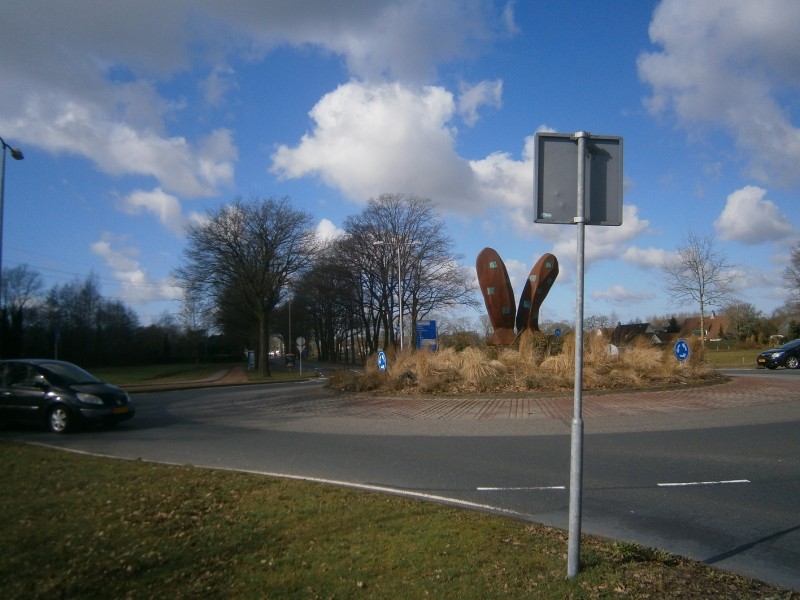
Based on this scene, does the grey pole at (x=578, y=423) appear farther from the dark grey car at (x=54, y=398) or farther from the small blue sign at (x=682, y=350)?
the small blue sign at (x=682, y=350)

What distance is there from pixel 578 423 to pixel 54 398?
12240 mm

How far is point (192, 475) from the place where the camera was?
25.8ft

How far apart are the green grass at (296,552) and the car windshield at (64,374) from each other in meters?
7.57

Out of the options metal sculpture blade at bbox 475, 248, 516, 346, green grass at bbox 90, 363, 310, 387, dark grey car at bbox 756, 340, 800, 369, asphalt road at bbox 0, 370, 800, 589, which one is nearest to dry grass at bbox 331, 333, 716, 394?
asphalt road at bbox 0, 370, 800, 589

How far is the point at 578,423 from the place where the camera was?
4.56 metres

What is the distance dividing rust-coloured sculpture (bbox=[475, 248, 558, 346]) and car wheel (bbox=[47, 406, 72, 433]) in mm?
16573

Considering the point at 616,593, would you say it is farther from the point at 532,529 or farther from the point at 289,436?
the point at 289,436

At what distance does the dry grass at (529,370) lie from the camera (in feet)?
61.3

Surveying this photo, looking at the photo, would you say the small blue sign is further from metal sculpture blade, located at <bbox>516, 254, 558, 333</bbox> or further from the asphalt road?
metal sculpture blade, located at <bbox>516, 254, 558, 333</bbox>

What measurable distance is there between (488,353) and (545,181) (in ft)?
57.8

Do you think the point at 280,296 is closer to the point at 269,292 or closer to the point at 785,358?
the point at 269,292

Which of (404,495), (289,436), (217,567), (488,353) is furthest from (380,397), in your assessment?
(217,567)

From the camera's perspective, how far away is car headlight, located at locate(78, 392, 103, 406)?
1337 centimetres

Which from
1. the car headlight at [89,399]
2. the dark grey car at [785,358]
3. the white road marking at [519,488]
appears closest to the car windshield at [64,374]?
the car headlight at [89,399]
